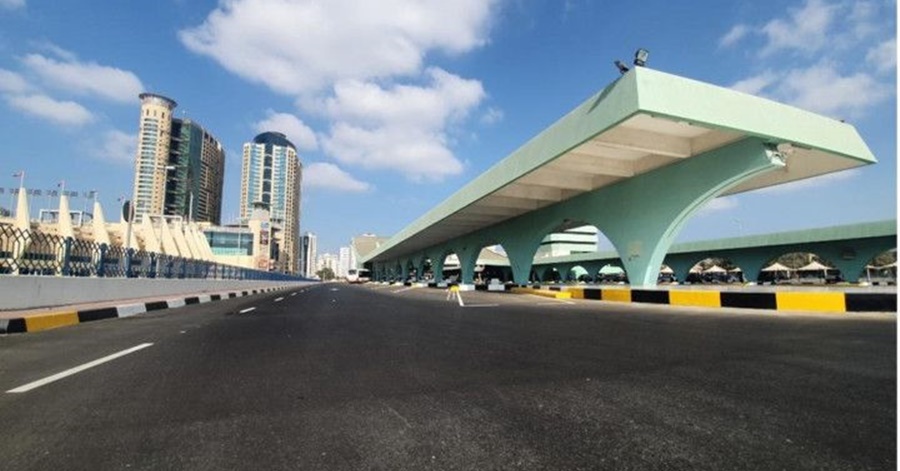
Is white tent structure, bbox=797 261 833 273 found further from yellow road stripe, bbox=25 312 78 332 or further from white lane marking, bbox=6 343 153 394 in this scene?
white lane marking, bbox=6 343 153 394

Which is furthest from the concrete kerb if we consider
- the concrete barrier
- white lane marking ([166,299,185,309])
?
the concrete barrier

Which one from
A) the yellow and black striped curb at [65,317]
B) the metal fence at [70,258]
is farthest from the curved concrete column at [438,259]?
the yellow and black striped curb at [65,317]

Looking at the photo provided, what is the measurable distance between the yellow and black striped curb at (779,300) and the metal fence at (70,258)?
17.5m

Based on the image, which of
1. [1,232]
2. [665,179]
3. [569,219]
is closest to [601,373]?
[1,232]

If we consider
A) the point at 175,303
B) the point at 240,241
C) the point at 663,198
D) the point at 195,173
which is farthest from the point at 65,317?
the point at 240,241

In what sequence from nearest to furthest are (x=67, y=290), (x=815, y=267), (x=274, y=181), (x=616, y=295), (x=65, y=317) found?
(x=65, y=317)
(x=67, y=290)
(x=616, y=295)
(x=815, y=267)
(x=274, y=181)

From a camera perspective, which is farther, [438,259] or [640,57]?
[438,259]

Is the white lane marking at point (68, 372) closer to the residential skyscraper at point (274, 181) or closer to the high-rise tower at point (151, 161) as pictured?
the high-rise tower at point (151, 161)

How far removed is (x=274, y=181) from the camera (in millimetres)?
176250

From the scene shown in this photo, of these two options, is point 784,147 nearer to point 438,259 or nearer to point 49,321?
point 49,321

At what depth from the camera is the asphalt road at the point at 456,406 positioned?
7.81 feet

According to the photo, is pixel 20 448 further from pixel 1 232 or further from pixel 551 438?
pixel 1 232

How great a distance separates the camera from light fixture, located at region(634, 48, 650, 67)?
46.8ft

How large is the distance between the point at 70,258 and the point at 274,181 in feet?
564
